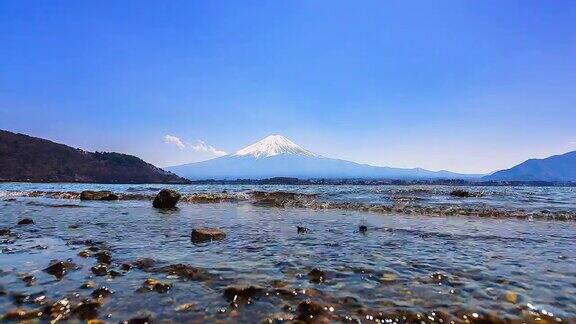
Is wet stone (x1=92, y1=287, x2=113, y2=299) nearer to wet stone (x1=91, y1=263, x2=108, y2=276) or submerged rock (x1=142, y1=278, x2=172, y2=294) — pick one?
submerged rock (x1=142, y1=278, x2=172, y2=294)

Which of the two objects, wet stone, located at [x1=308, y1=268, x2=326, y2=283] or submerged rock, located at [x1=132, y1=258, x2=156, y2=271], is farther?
submerged rock, located at [x1=132, y1=258, x2=156, y2=271]

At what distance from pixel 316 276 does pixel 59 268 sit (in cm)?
643

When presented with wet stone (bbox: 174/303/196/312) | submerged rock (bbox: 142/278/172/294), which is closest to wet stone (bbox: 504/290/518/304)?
wet stone (bbox: 174/303/196/312)

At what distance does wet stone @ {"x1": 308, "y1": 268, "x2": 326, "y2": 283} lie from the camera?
28.8 feet

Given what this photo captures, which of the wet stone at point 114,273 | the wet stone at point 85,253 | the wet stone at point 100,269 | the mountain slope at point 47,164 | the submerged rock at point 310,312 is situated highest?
the mountain slope at point 47,164

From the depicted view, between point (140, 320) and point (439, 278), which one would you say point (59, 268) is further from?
point (439, 278)

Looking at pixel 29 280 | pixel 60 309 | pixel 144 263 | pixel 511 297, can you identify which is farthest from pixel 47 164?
pixel 511 297

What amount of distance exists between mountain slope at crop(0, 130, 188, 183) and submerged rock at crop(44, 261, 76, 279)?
17044 centimetres

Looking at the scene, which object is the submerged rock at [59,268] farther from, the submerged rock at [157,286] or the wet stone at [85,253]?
the submerged rock at [157,286]

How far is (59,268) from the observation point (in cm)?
952

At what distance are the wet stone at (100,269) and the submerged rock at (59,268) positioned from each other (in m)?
0.61

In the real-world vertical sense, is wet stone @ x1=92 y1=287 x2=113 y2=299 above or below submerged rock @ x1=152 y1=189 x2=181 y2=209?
below

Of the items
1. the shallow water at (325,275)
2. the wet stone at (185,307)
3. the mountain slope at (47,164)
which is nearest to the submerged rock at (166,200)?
the shallow water at (325,275)

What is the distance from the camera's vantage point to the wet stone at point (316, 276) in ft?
28.8
